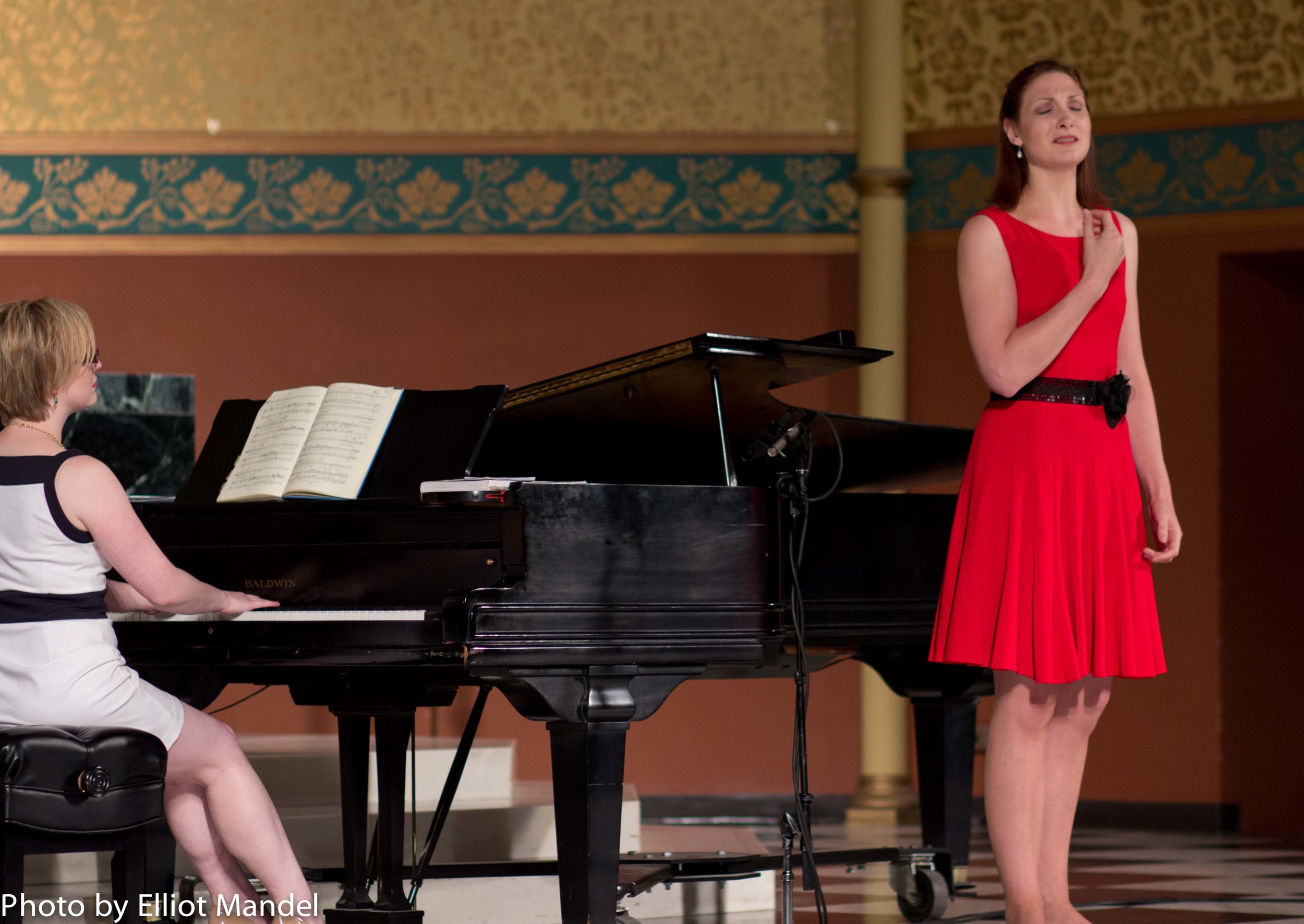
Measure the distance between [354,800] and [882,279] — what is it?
141 inches

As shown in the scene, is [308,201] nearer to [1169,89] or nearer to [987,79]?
[987,79]

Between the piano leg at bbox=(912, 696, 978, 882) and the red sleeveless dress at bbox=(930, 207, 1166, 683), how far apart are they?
46.8 inches

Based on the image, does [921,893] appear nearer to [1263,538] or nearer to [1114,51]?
[1263,538]

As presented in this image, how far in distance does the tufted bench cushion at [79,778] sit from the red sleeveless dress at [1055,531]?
1.30 m

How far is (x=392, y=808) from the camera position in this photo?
10.1 ft

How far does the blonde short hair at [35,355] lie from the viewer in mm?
2518

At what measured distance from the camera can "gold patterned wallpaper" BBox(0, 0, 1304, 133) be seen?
245 inches

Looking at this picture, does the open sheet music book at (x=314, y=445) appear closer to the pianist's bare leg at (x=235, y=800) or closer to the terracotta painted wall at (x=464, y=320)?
the pianist's bare leg at (x=235, y=800)

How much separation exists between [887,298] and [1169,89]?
135 centimetres

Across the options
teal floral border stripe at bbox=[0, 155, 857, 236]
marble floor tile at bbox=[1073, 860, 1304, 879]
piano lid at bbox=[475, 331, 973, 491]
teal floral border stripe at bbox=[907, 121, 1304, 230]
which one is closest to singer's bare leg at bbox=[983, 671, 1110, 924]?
piano lid at bbox=[475, 331, 973, 491]

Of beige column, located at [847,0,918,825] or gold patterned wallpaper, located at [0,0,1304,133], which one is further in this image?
gold patterned wallpaper, located at [0,0,1304,133]

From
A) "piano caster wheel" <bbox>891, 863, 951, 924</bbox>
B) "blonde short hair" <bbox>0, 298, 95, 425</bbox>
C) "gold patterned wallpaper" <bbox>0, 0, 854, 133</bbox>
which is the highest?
"gold patterned wallpaper" <bbox>0, 0, 854, 133</bbox>

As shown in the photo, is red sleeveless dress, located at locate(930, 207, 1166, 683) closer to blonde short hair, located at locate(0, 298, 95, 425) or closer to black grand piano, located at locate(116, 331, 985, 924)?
black grand piano, located at locate(116, 331, 985, 924)

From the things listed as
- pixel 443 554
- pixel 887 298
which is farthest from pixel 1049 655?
pixel 887 298
